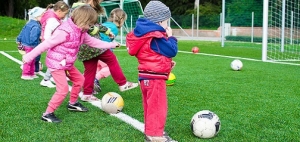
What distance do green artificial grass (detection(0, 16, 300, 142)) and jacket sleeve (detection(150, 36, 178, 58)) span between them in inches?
35.0

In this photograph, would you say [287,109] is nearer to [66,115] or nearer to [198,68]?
[66,115]

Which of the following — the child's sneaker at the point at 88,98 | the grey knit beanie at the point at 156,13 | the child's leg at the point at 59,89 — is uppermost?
the grey knit beanie at the point at 156,13

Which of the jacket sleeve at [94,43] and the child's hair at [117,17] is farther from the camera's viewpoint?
the child's hair at [117,17]

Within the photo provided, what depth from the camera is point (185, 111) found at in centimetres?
530

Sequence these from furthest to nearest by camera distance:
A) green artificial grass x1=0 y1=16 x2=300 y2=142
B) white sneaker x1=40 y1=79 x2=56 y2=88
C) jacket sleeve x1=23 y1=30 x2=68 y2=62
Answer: white sneaker x1=40 y1=79 x2=56 y2=88, jacket sleeve x1=23 y1=30 x2=68 y2=62, green artificial grass x1=0 y1=16 x2=300 y2=142

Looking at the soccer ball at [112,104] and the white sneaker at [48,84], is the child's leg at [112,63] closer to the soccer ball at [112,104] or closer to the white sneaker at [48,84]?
the soccer ball at [112,104]

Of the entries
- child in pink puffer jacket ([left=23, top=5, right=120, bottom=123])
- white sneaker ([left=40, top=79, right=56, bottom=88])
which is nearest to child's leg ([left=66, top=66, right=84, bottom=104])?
child in pink puffer jacket ([left=23, top=5, right=120, bottom=123])

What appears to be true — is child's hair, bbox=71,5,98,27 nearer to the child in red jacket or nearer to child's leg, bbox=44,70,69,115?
child's leg, bbox=44,70,69,115

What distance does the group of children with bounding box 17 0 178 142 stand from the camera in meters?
3.89

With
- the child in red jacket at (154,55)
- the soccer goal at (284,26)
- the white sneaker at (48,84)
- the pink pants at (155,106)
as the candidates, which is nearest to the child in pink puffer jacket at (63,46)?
the child in red jacket at (154,55)

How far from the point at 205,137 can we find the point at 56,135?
151 centimetres

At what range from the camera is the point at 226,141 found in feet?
13.2

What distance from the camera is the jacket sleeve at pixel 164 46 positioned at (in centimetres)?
386

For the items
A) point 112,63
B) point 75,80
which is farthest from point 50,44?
point 112,63
